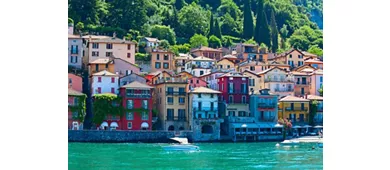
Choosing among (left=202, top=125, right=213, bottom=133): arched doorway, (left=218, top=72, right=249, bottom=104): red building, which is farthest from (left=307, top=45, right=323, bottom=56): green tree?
(left=202, top=125, right=213, bottom=133): arched doorway

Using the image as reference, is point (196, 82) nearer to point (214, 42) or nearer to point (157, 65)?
point (157, 65)

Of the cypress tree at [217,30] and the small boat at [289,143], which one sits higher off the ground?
the cypress tree at [217,30]

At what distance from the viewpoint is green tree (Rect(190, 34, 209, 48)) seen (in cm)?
4294

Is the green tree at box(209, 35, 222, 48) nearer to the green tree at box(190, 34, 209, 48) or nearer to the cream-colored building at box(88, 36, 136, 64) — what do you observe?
the green tree at box(190, 34, 209, 48)

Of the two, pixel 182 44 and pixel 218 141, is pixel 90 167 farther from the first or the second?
pixel 182 44

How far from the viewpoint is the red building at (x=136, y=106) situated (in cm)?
3050

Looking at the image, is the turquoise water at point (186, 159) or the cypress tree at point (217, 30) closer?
the turquoise water at point (186, 159)

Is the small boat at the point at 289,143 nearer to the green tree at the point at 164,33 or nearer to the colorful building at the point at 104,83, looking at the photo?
the colorful building at the point at 104,83

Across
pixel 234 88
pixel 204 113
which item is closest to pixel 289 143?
pixel 204 113

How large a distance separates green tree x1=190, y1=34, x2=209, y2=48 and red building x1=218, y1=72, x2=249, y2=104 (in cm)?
907

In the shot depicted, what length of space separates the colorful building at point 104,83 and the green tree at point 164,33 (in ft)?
34.0

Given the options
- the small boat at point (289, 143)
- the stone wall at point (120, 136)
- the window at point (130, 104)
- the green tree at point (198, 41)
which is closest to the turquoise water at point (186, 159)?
the stone wall at point (120, 136)

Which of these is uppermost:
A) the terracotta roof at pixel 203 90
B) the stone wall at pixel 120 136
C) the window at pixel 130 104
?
the terracotta roof at pixel 203 90
